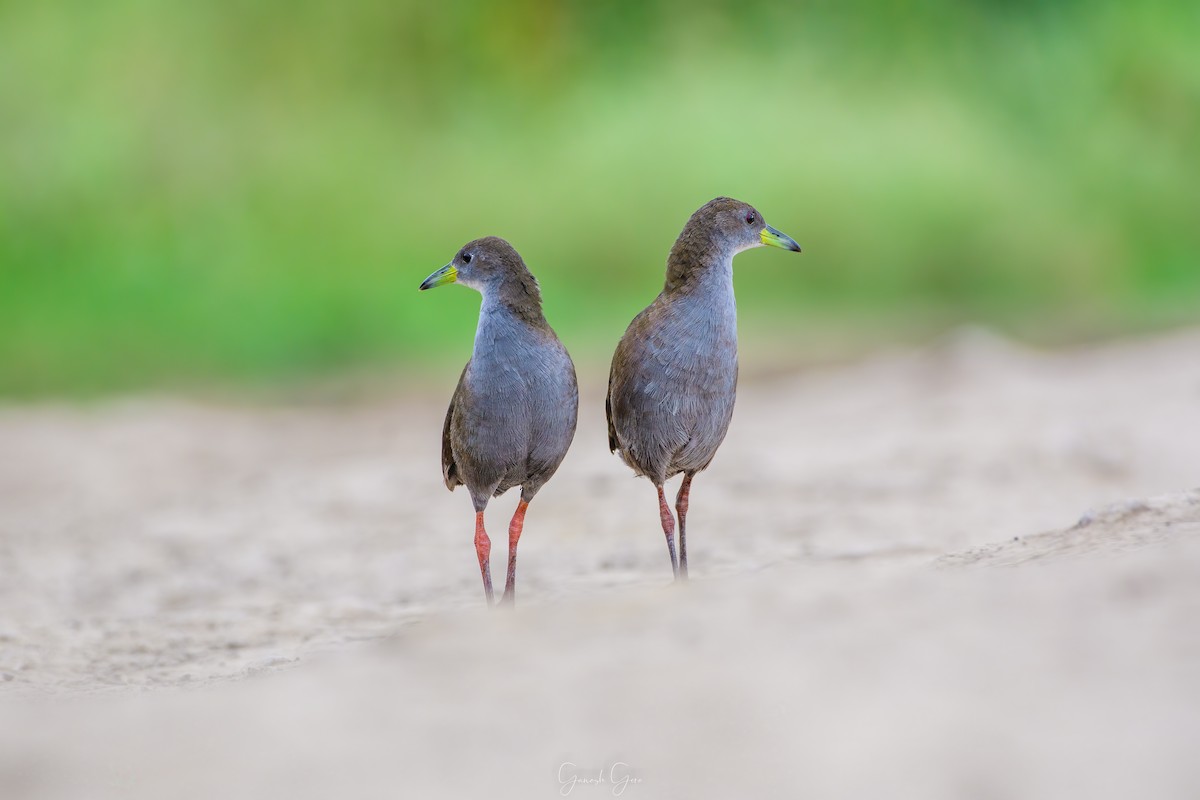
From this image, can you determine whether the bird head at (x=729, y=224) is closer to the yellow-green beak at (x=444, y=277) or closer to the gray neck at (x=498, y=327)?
the gray neck at (x=498, y=327)

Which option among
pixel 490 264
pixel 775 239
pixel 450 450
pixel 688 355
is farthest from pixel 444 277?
pixel 775 239

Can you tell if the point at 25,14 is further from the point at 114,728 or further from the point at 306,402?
the point at 114,728

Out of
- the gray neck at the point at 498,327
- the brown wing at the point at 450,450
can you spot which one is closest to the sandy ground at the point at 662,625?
the brown wing at the point at 450,450

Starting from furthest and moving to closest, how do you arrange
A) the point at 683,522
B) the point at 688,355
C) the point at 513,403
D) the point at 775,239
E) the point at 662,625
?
the point at 683,522, the point at 775,239, the point at 688,355, the point at 513,403, the point at 662,625

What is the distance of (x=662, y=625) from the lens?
3309 mm

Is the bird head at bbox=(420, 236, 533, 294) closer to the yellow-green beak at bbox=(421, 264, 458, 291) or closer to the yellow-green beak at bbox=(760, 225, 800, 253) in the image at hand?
the yellow-green beak at bbox=(421, 264, 458, 291)

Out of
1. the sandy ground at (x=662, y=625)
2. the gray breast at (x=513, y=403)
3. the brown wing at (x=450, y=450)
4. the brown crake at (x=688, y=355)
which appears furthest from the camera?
the brown wing at (x=450, y=450)

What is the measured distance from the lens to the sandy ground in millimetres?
2654

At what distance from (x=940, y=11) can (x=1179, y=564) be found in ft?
42.1

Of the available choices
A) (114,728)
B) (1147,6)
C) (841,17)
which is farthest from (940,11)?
(114,728)

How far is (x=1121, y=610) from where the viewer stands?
3.02 m

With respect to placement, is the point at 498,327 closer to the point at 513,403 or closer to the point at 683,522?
the point at 513,403

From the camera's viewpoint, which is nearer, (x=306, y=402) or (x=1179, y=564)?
(x=1179, y=564)

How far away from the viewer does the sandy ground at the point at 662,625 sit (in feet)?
8.71
